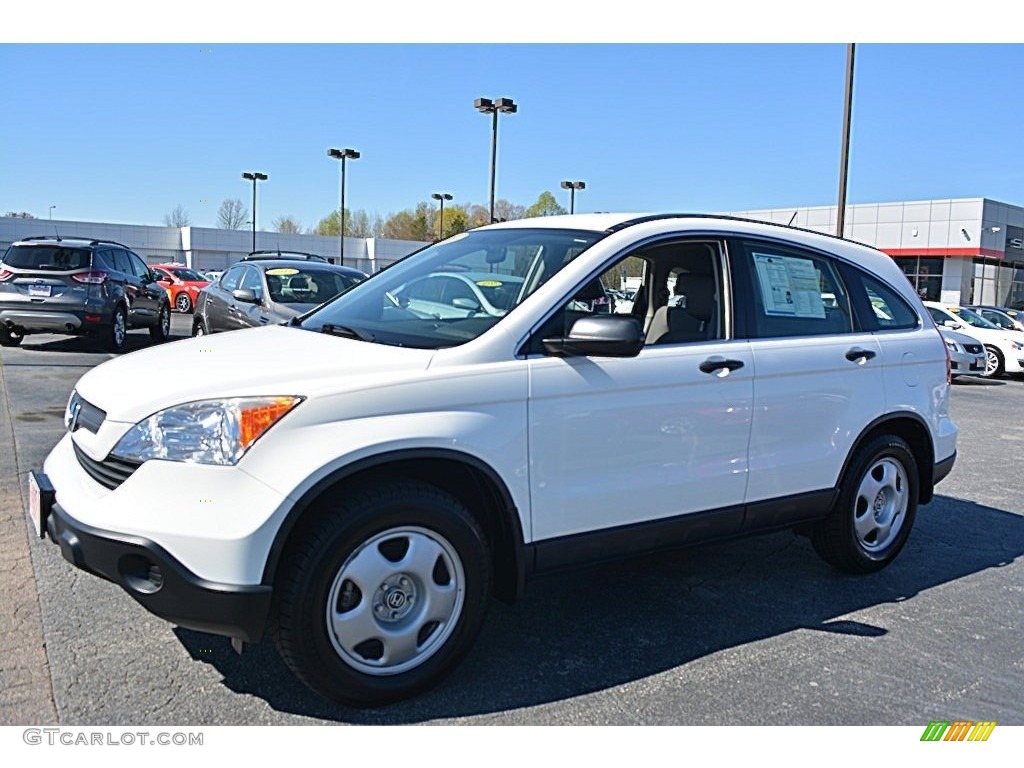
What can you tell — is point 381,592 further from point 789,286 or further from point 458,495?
point 789,286

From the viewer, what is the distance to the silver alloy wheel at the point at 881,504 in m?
5.02

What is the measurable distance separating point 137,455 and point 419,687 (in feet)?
4.30

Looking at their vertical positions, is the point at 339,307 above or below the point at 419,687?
above

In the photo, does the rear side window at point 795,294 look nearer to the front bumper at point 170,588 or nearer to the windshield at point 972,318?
the front bumper at point 170,588

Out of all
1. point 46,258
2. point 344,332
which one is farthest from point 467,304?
point 46,258

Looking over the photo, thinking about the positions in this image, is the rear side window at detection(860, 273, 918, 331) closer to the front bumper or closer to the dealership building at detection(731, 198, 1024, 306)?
the front bumper

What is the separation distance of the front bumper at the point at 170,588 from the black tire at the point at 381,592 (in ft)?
0.42

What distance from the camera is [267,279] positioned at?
11.0 metres

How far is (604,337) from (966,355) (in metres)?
16.4

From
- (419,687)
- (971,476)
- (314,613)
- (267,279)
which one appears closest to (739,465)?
(419,687)

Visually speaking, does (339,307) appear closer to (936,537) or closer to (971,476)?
(936,537)

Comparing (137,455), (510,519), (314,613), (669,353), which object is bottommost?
(314,613)

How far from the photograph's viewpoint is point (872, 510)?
5.07 m

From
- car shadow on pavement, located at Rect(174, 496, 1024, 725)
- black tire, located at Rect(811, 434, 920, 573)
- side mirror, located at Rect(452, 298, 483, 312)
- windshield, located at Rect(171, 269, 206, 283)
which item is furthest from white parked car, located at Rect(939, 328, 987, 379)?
windshield, located at Rect(171, 269, 206, 283)
